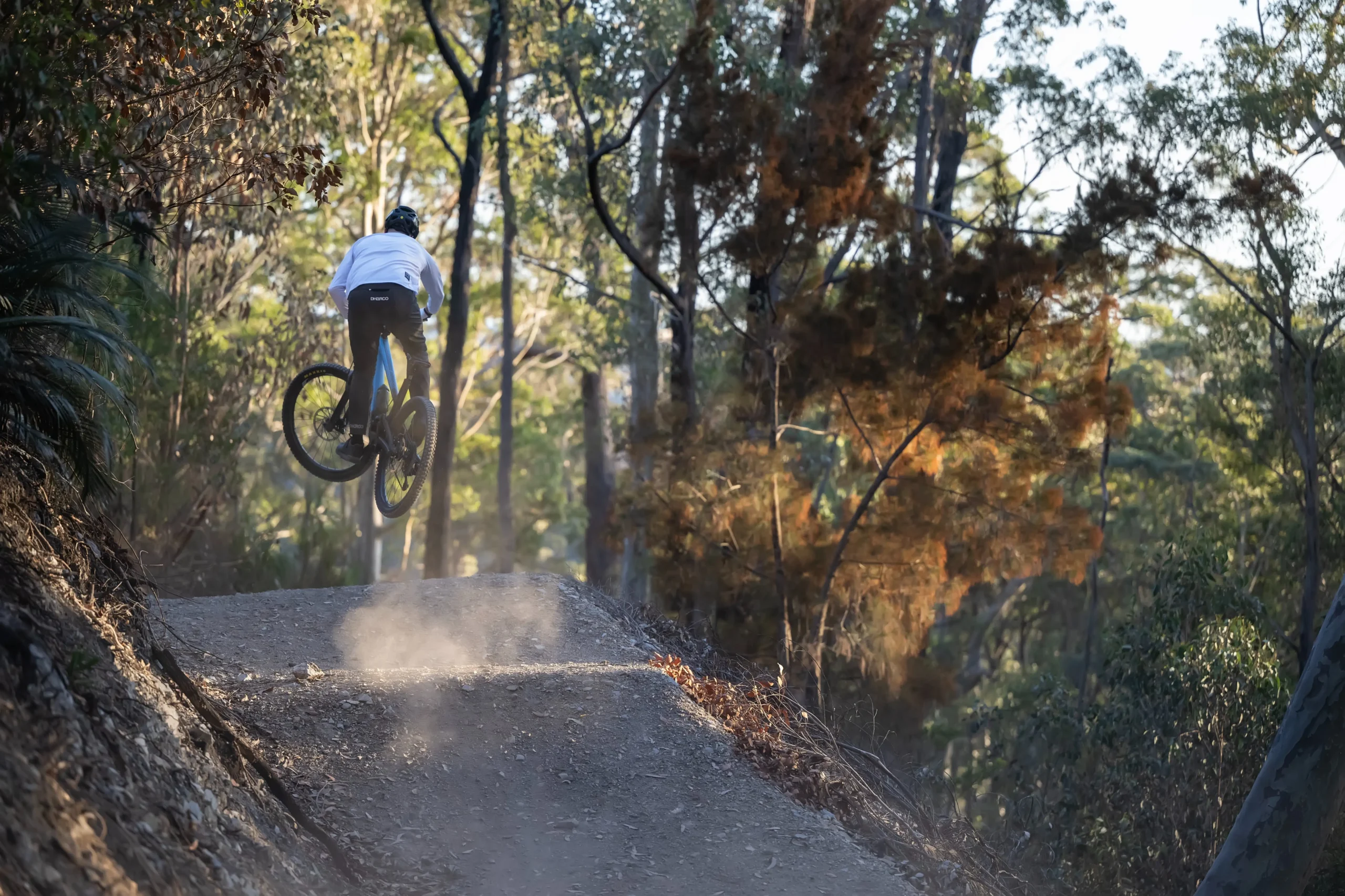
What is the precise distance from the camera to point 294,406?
990 cm

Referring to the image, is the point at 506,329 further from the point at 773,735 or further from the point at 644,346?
the point at 773,735

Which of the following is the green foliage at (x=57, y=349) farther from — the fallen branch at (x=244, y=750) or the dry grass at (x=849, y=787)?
Result: the dry grass at (x=849, y=787)

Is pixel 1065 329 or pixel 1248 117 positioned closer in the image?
pixel 1065 329

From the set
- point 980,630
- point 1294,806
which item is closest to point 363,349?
point 1294,806

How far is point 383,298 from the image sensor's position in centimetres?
886

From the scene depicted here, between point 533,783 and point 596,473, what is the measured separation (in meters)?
20.7

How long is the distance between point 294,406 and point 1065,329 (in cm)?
860

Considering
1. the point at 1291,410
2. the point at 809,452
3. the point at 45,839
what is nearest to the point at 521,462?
the point at 809,452

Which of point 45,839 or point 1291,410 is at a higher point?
point 1291,410

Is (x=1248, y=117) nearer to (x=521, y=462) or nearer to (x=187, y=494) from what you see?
(x=187, y=494)

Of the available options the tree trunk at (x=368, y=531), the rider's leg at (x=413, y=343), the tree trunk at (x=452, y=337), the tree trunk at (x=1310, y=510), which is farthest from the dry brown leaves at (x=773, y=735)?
the tree trunk at (x=368, y=531)

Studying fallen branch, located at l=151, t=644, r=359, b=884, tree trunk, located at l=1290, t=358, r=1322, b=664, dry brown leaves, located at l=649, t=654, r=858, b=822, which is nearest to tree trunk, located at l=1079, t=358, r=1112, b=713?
tree trunk, located at l=1290, t=358, r=1322, b=664

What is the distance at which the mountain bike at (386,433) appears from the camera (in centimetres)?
922

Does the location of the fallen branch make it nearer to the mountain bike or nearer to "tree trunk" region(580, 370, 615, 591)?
the mountain bike
